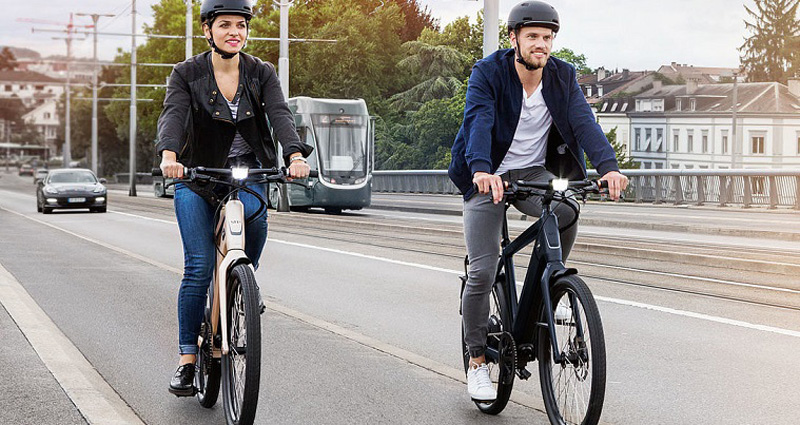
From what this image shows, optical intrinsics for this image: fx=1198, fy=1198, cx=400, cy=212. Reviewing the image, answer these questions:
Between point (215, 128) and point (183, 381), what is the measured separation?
1141mm

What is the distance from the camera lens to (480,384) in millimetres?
5297

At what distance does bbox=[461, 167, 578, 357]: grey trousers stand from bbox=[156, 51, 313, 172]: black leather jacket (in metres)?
0.78

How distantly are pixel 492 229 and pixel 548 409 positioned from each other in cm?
82

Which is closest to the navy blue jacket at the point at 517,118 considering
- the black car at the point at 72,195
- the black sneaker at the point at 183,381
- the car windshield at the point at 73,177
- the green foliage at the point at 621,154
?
the black sneaker at the point at 183,381

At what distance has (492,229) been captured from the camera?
5.16 metres

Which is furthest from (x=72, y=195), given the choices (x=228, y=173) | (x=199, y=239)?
(x=228, y=173)

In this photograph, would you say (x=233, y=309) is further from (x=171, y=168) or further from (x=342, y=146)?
(x=342, y=146)

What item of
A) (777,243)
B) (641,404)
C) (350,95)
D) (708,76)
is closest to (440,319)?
(641,404)

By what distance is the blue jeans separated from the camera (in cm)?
511

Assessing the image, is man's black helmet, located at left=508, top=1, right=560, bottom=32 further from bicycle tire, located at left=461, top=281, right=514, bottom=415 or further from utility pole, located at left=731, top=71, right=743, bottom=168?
utility pole, located at left=731, top=71, right=743, bottom=168

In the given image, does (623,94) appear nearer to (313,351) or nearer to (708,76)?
(708,76)

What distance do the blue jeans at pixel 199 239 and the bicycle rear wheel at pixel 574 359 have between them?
129 centimetres

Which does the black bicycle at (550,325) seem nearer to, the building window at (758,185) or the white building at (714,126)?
the building window at (758,185)

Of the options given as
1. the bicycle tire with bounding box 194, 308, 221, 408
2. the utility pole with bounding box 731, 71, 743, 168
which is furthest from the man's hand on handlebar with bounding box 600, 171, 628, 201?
the utility pole with bounding box 731, 71, 743, 168
